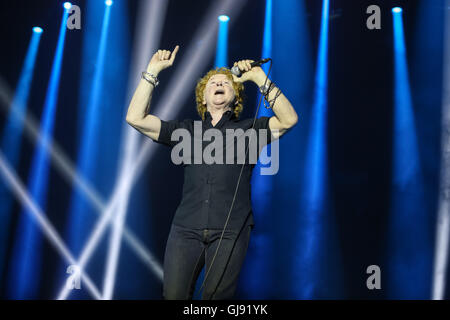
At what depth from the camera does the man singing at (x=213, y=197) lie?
1.83 metres

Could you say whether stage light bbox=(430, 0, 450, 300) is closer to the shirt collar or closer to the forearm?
the shirt collar

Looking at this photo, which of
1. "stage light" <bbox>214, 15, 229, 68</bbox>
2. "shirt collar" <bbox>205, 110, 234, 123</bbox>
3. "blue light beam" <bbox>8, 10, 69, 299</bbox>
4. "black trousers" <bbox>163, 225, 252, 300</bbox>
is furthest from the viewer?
"stage light" <bbox>214, 15, 229, 68</bbox>

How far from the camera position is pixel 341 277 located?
3.71 meters

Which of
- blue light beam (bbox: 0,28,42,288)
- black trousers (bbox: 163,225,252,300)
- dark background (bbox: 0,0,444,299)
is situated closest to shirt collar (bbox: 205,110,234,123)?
black trousers (bbox: 163,225,252,300)

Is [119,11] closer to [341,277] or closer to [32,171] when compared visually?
[32,171]

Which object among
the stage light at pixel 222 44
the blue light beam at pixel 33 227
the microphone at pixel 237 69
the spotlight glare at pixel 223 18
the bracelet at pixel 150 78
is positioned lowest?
the blue light beam at pixel 33 227

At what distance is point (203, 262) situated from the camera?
1913mm

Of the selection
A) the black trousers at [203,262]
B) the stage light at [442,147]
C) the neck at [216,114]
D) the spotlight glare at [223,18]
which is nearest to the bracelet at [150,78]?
the neck at [216,114]

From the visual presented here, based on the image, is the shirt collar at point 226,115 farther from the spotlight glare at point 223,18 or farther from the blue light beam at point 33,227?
the blue light beam at point 33,227

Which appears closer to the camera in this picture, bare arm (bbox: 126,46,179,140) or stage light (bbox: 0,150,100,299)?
bare arm (bbox: 126,46,179,140)

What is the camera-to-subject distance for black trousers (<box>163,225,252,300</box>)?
5.98 feet

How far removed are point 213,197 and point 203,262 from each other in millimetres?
294

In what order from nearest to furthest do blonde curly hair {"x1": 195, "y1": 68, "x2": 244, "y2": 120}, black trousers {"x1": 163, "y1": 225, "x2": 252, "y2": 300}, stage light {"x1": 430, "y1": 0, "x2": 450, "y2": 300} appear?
black trousers {"x1": 163, "y1": 225, "x2": 252, "y2": 300} < blonde curly hair {"x1": 195, "y1": 68, "x2": 244, "y2": 120} < stage light {"x1": 430, "y1": 0, "x2": 450, "y2": 300}
